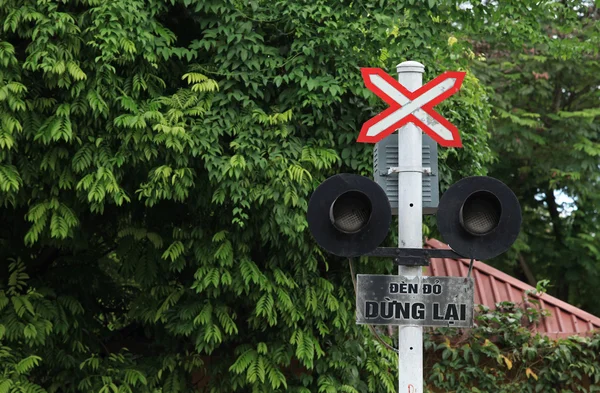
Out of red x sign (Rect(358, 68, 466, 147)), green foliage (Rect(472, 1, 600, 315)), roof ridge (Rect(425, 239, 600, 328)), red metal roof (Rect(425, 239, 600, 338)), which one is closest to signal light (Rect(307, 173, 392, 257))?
red x sign (Rect(358, 68, 466, 147))

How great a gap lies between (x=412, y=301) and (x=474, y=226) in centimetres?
54

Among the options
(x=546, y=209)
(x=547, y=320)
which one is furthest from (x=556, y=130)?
(x=547, y=320)

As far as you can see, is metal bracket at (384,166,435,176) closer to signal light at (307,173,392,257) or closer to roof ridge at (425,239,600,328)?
signal light at (307,173,392,257)

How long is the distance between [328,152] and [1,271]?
4.03 m

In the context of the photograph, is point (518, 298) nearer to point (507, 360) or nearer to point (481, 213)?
point (507, 360)

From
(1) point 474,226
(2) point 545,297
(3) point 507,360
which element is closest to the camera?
(1) point 474,226

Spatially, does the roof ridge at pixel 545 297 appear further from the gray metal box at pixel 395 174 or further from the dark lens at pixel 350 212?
the dark lens at pixel 350 212

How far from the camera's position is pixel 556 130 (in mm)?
18281

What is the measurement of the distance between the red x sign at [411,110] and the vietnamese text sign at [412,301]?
2.72 ft

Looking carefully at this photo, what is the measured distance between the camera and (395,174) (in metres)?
5.07

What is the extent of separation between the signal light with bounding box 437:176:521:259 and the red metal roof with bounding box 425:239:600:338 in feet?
26.8

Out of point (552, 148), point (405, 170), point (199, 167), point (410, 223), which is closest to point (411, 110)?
point (405, 170)

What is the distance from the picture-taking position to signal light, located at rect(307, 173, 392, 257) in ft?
16.0

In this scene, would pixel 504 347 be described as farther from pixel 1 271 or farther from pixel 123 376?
pixel 1 271
